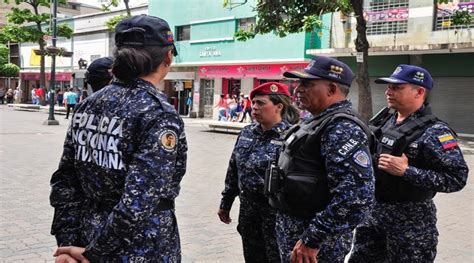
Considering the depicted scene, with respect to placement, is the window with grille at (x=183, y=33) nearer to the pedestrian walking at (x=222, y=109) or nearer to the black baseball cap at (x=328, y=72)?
the pedestrian walking at (x=222, y=109)

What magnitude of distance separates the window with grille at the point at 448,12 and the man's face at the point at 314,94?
1774cm

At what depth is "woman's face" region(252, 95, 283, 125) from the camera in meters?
3.52

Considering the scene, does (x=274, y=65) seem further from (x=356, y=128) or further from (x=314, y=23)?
(x=356, y=128)

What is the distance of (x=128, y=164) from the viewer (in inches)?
74.4

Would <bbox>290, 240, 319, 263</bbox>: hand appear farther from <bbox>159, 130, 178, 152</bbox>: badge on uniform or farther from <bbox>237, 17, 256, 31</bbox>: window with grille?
<bbox>237, 17, 256, 31</bbox>: window with grille

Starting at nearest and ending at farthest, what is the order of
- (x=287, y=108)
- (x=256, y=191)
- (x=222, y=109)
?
(x=256, y=191) < (x=287, y=108) < (x=222, y=109)

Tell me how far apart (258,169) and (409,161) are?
1024 mm

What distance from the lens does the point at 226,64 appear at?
1063 inches

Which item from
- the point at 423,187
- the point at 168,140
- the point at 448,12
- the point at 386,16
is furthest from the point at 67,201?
the point at 386,16

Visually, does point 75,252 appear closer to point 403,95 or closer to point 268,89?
point 268,89

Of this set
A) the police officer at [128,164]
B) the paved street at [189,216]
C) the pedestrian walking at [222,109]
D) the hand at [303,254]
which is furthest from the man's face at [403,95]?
the pedestrian walking at [222,109]

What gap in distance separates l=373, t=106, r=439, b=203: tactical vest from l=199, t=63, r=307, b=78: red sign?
19870 mm

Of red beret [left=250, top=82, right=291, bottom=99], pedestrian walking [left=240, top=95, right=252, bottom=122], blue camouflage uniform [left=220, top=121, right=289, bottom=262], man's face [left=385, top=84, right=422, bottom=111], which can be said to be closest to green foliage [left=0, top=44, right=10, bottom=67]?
pedestrian walking [left=240, top=95, right=252, bottom=122]

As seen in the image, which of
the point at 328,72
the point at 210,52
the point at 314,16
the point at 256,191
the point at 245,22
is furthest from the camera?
the point at 210,52
